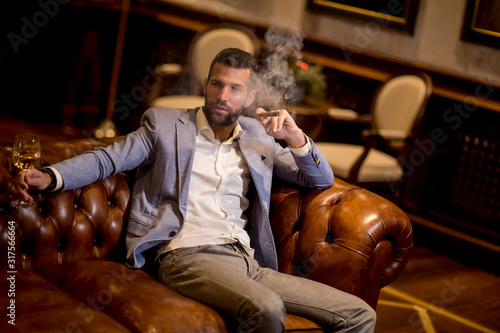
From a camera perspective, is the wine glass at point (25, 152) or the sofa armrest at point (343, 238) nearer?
the wine glass at point (25, 152)

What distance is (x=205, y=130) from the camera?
8.84ft

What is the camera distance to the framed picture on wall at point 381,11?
5.26 m

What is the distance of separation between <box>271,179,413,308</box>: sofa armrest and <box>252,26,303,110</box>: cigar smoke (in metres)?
0.67

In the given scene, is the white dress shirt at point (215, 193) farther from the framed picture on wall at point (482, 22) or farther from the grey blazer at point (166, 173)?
the framed picture on wall at point (482, 22)

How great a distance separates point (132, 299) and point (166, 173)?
558 mm

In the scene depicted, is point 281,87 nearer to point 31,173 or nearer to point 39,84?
point 31,173

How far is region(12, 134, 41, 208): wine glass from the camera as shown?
2.17m

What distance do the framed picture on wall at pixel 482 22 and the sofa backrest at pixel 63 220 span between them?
3.20 metres

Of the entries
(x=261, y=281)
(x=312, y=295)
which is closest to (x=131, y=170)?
(x=261, y=281)

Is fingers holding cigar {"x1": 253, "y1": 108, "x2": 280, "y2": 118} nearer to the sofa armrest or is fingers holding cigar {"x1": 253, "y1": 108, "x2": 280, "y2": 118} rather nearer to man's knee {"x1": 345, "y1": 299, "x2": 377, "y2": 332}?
the sofa armrest

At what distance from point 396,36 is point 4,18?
11.5 ft

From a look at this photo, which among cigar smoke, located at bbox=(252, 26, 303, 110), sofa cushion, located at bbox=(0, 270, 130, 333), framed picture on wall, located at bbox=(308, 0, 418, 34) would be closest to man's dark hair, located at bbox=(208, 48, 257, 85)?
cigar smoke, located at bbox=(252, 26, 303, 110)

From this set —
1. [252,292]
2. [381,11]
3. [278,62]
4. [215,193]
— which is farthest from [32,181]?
[381,11]

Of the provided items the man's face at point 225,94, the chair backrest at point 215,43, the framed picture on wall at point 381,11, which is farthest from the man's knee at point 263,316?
the framed picture on wall at point 381,11
